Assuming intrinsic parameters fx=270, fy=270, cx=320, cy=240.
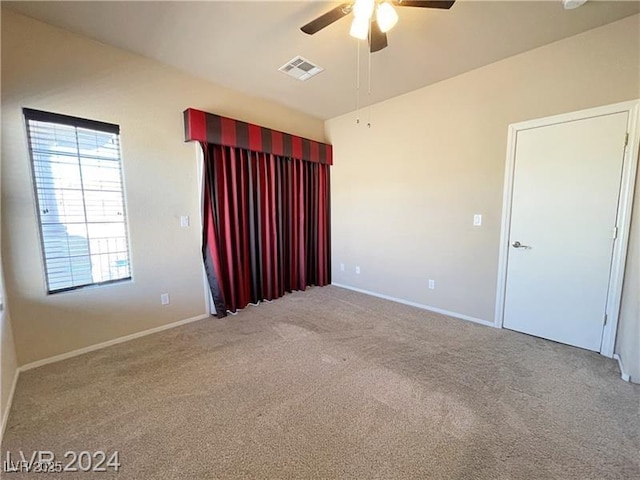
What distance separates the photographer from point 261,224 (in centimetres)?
360

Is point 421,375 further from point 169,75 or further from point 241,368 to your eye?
point 169,75

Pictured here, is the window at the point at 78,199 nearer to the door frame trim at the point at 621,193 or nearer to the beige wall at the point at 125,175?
the beige wall at the point at 125,175

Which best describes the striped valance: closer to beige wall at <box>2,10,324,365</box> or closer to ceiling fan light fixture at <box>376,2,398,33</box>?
beige wall at <box>2,10,324,365</box>

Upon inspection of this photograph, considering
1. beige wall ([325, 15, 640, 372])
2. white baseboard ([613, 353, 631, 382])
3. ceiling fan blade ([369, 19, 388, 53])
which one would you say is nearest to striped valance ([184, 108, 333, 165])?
beige wall ([325, 15, 640, 372])

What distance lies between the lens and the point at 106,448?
1.47 m

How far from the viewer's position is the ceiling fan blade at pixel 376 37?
1904mm

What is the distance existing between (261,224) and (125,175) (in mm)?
1541

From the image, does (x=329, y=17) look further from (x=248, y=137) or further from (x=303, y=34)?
(x=248, y=137)

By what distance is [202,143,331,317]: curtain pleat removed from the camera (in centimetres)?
314

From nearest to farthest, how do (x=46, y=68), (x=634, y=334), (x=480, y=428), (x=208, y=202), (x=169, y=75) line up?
1. (x=480, y=428)
2. (x=634, y=334)
3. (x=46, y=68)
4. (x=169, y=75)
5. (x=208, y=202)

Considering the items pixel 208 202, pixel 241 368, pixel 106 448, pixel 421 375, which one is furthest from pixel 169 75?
pixel 421 375

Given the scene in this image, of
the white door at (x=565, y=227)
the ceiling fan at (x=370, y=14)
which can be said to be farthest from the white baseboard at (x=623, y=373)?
the ceiling fan at (x=370, y=14)

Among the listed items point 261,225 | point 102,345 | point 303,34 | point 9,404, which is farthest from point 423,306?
point 9,404

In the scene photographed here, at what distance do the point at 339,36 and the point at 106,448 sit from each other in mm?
3281
